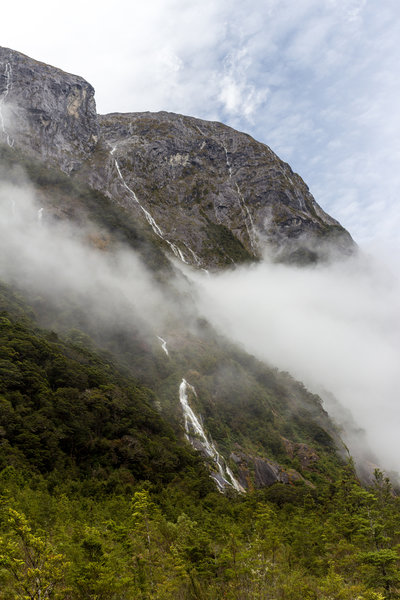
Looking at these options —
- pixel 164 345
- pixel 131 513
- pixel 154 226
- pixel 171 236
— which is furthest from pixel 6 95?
pixel 131 513

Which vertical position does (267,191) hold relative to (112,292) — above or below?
above

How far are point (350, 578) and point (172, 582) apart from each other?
9467 mm

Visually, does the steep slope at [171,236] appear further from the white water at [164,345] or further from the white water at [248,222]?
the white water at [248,222]

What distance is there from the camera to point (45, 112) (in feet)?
400

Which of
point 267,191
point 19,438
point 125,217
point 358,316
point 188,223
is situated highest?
point 267,191

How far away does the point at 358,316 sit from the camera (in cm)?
19712

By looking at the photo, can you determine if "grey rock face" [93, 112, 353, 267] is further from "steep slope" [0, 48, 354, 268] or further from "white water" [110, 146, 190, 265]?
"white water" [110, 146, 190, 265]

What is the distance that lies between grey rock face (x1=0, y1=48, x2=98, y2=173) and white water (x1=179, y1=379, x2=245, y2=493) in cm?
9566

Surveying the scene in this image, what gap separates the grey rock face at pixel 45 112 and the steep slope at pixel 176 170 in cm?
35

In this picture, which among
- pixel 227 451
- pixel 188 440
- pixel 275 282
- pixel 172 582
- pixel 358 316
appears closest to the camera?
pixel 172 582

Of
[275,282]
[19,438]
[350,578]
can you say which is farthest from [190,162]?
[350,578]

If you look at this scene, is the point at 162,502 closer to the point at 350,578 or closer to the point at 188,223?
the point at 350,578

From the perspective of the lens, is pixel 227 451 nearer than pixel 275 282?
Yes

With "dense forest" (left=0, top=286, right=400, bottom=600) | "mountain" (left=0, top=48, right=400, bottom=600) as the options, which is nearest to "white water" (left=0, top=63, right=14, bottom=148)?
"mountain" (left=0, top=48, right=400, bottom=600)
